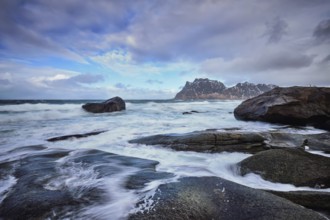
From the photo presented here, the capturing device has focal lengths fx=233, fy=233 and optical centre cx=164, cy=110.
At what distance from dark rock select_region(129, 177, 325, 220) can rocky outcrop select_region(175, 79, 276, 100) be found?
279 feet

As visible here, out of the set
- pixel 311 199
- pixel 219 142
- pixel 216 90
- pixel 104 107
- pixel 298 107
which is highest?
pixel 216 90

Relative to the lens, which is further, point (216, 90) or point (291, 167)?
point (216, 90)

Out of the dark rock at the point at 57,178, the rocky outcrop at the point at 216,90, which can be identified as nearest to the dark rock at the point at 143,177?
the dark rock at the point at 57,178

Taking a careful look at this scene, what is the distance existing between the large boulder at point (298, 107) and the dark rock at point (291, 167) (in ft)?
21.9

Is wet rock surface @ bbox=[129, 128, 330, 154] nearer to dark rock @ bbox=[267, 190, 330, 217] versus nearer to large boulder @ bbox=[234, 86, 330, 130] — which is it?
dark rock @ bbox=[267, 190, 330, 217]

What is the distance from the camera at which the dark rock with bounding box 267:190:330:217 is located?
3.16 m

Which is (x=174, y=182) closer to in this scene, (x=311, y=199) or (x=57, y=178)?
(x=311, y=199)

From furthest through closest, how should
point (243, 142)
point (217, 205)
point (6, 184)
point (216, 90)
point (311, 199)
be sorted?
point (216, 90) < point (243, 142) < point (6, 184) < point (311, 199) < point (217, 205)

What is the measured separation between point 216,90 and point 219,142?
94992 millimetres

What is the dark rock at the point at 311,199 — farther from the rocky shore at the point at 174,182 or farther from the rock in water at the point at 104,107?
the rock in water at the point at 104,107

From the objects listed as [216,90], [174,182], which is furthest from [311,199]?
[216,90]

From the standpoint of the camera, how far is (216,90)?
324ft

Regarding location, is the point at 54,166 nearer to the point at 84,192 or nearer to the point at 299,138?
the point at 84,192

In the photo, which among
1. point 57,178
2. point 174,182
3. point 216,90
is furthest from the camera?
point 216,90
